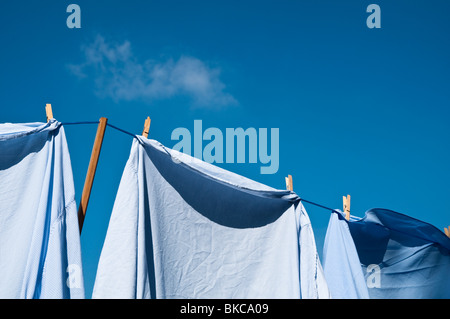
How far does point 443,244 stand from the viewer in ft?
12.4

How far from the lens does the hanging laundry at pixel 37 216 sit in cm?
200

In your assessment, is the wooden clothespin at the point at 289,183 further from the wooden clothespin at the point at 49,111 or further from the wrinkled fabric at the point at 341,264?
the wooden clothespin at the point at 49,111

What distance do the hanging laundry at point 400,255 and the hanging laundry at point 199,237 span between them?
2.46 ft

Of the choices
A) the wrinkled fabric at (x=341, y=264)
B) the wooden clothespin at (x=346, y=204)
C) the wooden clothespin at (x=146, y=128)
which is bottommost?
the wrinkled fabric at (x=341, y=264)

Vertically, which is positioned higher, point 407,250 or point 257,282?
point 407,250

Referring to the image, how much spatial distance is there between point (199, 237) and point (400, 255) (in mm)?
1955

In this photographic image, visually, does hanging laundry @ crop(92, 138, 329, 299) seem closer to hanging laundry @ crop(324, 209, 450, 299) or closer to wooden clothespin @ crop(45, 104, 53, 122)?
wooden clothespin @ crop(45, 104, 53, 122)

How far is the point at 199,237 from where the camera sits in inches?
102

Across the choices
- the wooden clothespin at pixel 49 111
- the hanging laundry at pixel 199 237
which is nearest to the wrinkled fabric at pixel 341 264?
the hanging laundry at pixel 199 237

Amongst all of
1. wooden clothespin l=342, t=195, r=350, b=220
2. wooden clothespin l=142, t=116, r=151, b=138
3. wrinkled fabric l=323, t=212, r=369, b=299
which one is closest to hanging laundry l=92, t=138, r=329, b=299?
wooden clothespin l=142, t=116, r=151, b=138
